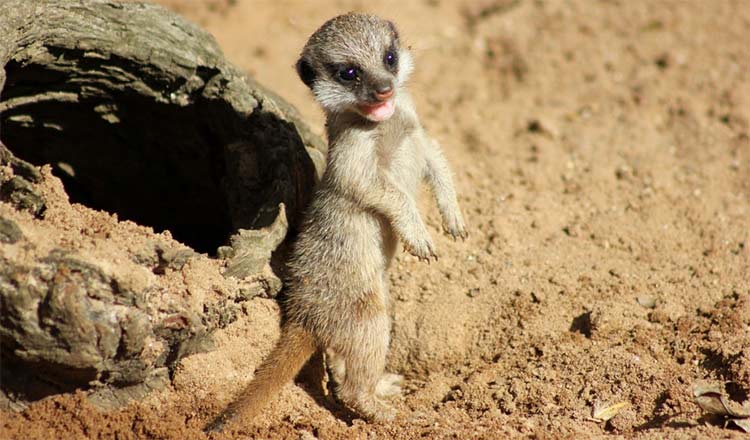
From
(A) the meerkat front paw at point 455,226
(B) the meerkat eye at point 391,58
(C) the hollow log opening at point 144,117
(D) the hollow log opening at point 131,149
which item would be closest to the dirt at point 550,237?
(A) the meerkat front paw at point 455,226

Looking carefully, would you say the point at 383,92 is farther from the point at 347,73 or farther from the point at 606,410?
the point at 606,410

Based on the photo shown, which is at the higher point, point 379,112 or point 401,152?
point 379,112

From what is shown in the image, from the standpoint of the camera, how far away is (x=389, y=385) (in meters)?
4.16

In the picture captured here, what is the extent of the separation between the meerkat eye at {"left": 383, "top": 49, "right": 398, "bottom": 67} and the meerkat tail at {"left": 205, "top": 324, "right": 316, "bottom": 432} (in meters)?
1.50

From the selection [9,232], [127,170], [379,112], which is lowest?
[9,232]

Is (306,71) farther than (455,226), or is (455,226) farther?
(455,226)

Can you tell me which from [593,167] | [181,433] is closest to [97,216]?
[181,433]

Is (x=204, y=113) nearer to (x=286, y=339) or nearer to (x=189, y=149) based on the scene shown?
(x=189, y=149)

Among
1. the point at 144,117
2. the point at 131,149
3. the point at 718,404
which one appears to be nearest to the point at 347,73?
the point at 144,117

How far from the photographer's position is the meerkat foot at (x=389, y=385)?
4062mm

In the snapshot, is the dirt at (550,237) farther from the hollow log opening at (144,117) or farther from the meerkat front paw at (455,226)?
the hollow log opening at (144,117)

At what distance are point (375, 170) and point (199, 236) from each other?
175cm

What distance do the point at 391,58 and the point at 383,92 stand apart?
41 centimetres

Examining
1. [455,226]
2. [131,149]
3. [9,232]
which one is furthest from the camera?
[131,149]
